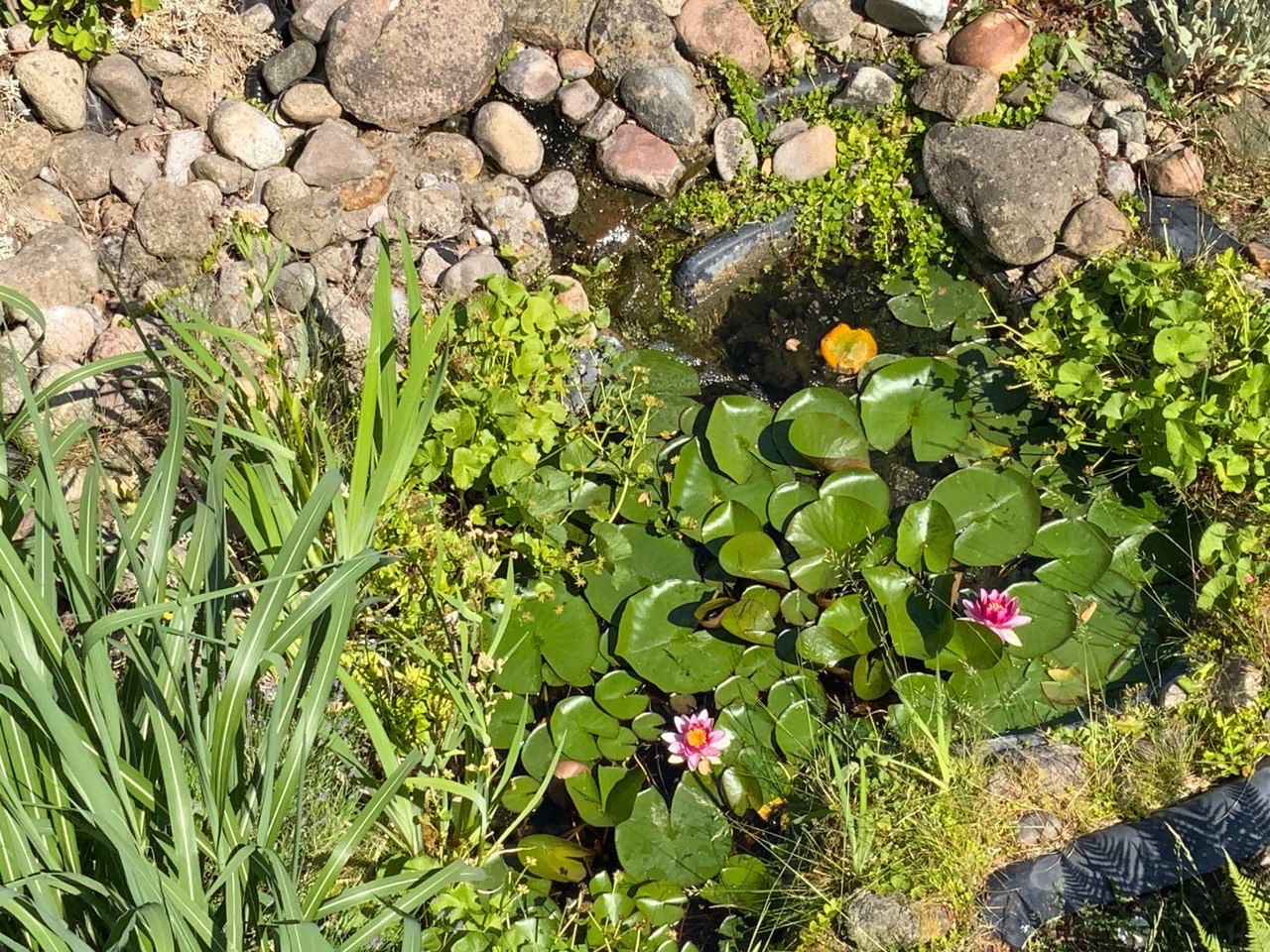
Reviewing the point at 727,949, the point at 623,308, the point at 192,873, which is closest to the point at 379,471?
the point at 192,873

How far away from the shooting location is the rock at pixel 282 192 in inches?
144

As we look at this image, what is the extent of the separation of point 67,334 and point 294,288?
2.20 feet

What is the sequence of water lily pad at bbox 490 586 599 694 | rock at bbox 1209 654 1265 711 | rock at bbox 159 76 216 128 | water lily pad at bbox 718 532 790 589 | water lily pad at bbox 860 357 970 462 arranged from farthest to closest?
1. rock at bbox 159 76 216 128
2. water lily pad at bbox 860 357 970 462
3. water lily pad at bbox 718 532 790 589
4. water lily pad at bbox 490 586 599 694
5. rock at bbox 1209 654 1265 711

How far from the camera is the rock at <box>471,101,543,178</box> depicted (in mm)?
3949

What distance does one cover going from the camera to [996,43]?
3.96m

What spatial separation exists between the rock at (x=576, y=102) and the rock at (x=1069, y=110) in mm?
1650

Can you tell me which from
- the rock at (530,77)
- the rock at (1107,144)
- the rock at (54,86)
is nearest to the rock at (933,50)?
the rock at (1107,144)

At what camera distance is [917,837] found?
2490mm

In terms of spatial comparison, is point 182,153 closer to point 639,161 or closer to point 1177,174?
point 639,161

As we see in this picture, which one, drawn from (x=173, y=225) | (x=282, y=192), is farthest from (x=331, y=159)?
(x=173, y=225)

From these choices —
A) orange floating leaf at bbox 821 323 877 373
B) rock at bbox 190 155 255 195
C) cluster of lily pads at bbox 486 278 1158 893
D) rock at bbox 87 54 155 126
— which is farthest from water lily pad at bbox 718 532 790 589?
rock at bbox 87 54 155 126

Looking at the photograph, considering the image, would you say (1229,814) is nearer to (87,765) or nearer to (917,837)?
(917,837)

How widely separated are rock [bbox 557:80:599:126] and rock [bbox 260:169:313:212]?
1018 millimetres

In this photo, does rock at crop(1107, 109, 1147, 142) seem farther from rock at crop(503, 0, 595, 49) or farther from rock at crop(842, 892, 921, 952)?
rock at crop(842, 892, 921, 952)
